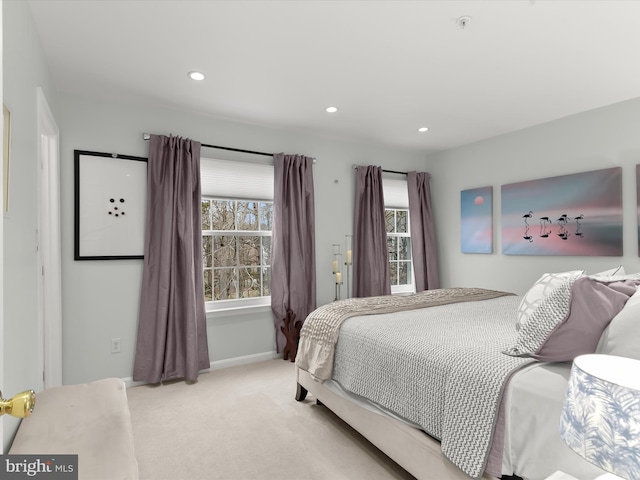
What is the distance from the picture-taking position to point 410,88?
3070 millimetres

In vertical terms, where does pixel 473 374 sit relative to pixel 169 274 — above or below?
below

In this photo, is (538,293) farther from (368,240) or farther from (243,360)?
(243,360)

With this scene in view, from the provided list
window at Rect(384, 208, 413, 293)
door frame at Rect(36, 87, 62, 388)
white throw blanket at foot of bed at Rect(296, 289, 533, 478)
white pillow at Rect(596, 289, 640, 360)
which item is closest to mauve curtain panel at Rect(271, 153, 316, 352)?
white throw blanket at foot of bed at Rect(296, 289, 533, 478)

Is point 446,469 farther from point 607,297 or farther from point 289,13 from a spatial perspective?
point 289,13

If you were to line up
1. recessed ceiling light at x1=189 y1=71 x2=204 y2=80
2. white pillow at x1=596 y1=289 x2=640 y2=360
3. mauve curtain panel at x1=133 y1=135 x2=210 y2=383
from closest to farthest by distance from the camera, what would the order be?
white pillow at x1=596 y1=289 x2=640 y2=360
recessed ceiling light at x1=189 y1=71 x2=204 y2=80
mauve curtain panel at x1=133 y1=135 x2=210 y2=383

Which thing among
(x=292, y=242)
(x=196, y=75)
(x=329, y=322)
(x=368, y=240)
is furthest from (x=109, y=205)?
(x=368, y=240)

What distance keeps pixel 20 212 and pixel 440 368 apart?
6.89 ft

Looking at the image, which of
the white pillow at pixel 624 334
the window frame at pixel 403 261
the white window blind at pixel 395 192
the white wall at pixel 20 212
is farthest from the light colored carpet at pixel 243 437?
the white window blind at pixel 395 192

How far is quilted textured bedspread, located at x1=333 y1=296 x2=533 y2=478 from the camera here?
1.53 m

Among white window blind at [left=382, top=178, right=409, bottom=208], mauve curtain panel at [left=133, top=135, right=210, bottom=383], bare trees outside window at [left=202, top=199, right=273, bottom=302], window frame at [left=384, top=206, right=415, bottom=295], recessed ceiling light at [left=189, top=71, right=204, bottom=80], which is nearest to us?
recessed ceiling light at [left=189, top=71, right=204, bottom=80]

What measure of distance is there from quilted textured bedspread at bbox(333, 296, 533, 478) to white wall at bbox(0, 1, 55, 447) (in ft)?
5.39

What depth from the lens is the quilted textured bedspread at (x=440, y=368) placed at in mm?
1530

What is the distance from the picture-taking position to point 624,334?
1.31 m

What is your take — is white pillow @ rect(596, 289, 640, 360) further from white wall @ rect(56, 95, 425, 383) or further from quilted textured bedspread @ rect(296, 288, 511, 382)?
white wall @ rect(56, 95, 425, 383)
